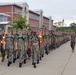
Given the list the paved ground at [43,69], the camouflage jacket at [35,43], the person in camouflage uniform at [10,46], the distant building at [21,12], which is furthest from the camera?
the distant building at [21,12]

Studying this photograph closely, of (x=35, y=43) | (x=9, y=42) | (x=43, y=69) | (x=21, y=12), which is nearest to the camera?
(x=43, y=69)

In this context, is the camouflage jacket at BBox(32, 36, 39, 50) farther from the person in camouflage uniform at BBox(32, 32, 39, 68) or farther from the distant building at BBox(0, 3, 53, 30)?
the distant building at BBox(0, 3, 53, 30)

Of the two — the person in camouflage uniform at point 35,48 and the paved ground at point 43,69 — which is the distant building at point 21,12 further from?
the person in camouflage uniform at point 35,48

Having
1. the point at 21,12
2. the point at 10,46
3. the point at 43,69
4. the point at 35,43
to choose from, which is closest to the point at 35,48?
the point at 35,43

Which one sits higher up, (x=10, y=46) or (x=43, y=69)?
(x=10, y=46)

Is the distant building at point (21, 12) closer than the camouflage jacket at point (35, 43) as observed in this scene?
No

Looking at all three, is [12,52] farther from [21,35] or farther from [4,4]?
[4,4]

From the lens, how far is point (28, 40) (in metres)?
13.3

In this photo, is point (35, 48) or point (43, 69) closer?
point (43, 69)

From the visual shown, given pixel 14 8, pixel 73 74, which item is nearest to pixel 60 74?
pixel 73 74

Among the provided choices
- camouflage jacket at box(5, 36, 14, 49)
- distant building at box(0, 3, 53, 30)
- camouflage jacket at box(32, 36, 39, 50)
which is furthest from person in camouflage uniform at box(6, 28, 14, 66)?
distant building at box(0, 3, 53, 30)

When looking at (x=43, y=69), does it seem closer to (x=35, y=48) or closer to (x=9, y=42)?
(x=35, y=48)

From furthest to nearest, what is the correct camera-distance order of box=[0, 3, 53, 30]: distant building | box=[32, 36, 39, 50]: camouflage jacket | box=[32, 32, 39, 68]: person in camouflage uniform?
box=[0, 3, 53, 30]: distant building, box=[32, 36, 39, 50]: camouflage jacket, box=[32, 32, 39, 68]: person in camouflage uniform

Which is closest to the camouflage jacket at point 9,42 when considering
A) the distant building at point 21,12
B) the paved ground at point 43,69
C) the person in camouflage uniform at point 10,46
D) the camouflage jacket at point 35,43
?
the person in camouflage uniform at point 10,46
